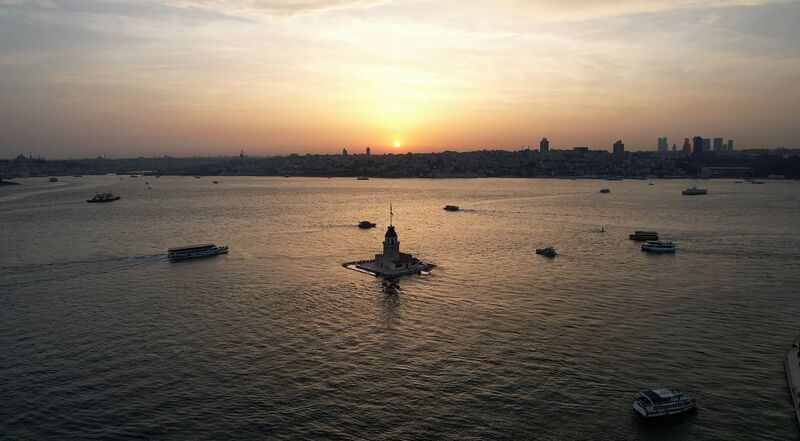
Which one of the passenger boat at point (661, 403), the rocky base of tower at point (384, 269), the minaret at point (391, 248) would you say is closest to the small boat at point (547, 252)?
the rocky base of tower at point (384, 269)

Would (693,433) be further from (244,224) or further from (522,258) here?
(244,224)

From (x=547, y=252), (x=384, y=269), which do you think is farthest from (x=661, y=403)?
(x=547, y=252)

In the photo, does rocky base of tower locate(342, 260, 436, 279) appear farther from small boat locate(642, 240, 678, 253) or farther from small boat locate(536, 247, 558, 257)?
small boat locate(642, 240, 678, 253)

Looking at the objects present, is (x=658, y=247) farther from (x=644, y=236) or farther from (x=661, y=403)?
(x=661, y=403)

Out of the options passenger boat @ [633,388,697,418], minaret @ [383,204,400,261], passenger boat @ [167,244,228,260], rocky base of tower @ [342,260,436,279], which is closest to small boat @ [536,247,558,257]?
rocky base of tower @ [342,260,436,279]

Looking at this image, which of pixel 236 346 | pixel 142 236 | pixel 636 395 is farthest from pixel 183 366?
pixel 142 236
